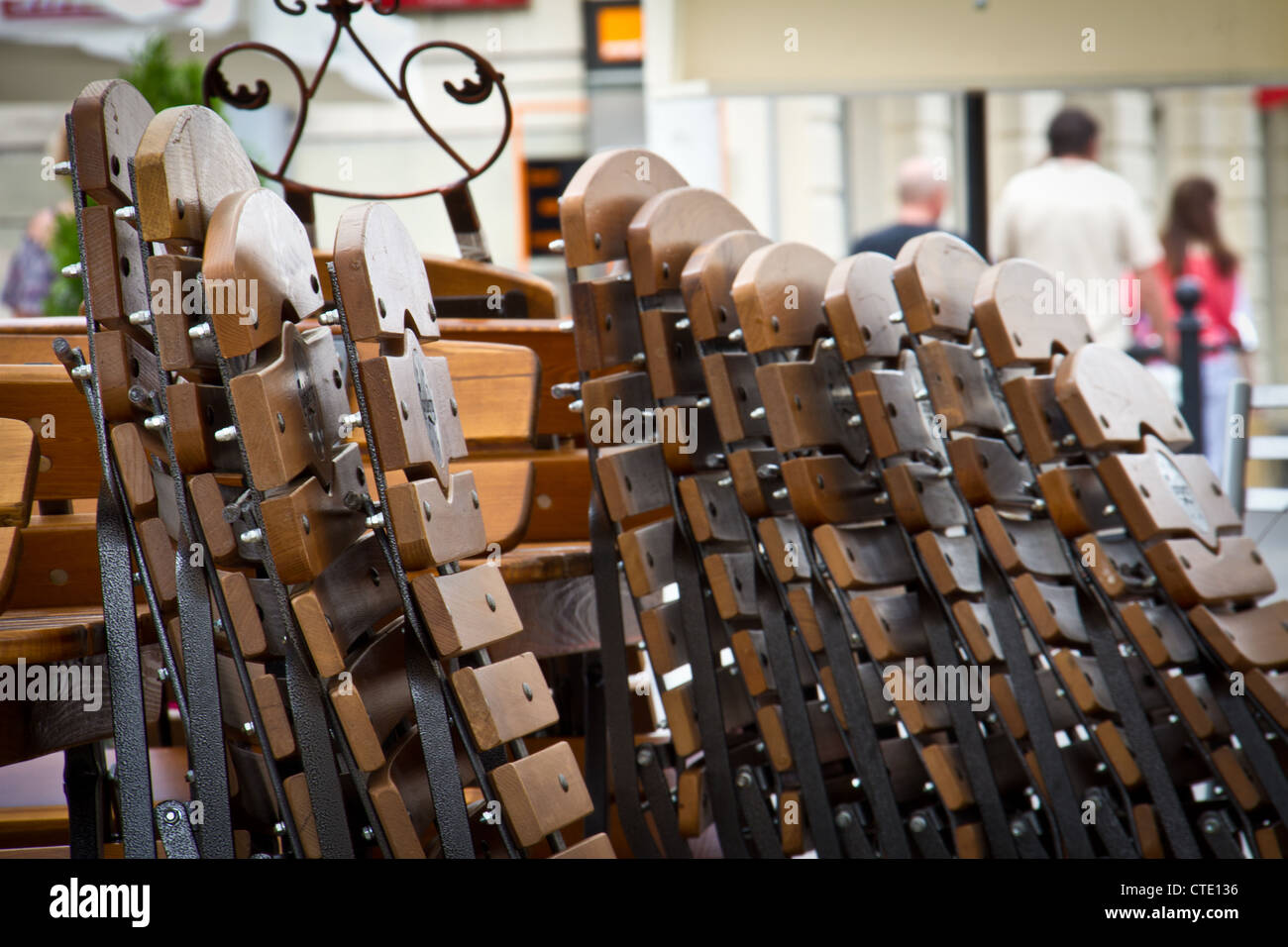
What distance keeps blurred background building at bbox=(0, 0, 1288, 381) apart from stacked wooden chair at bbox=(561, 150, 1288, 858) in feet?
15.7

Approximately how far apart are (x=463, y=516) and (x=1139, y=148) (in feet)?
25.3

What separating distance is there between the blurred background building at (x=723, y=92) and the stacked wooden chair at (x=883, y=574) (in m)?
4.80

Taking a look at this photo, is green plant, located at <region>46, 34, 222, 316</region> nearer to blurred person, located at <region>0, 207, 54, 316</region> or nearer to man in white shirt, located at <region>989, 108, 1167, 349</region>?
blurred person, located at <region>0, 207, 54, 316</region>

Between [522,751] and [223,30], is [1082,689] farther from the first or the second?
[223,30]

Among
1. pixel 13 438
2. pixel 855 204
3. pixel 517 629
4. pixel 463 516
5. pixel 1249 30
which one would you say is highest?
pixel 1249 30

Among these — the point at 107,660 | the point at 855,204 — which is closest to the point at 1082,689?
the point at 107,660

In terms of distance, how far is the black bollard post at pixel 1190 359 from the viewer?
4203 millimetres

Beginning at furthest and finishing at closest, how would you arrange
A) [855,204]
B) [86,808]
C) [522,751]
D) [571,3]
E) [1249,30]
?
[855,204]
[571,3]
[1249,30]
[86,808]
[522,751]

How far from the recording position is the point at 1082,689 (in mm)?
1913

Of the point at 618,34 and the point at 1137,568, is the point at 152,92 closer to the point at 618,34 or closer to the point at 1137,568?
the point at 618,34

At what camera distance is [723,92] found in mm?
6652

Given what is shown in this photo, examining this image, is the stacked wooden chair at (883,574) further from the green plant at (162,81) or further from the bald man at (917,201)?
the bald man at (917,201)

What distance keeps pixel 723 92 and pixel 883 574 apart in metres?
5.12

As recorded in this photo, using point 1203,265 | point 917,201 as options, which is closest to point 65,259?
point 917,201
